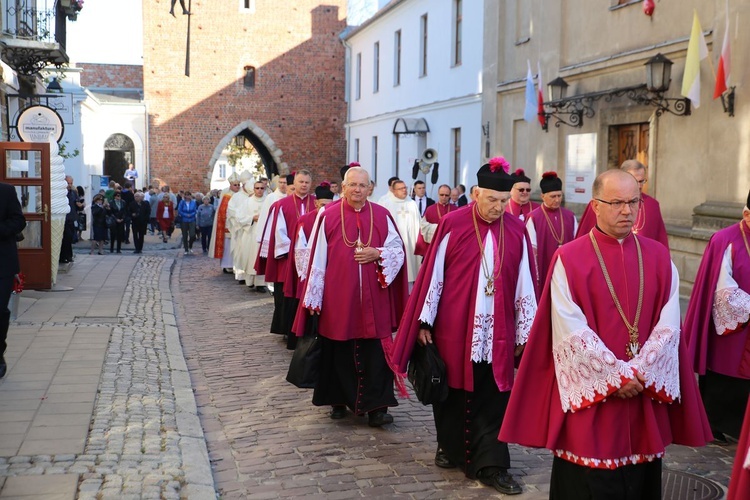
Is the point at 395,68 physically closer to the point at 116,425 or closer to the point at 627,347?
the point at 116,425

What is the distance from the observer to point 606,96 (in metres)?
16.5

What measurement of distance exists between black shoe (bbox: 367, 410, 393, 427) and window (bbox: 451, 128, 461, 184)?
62.2ft

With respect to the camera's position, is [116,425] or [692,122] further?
[692,122]

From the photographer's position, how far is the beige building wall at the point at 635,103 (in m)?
12.9

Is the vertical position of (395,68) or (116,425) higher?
(395,68)

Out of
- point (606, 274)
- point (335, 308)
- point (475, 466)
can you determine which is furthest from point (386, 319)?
point (606, 274)

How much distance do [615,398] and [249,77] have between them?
37487 millimetres

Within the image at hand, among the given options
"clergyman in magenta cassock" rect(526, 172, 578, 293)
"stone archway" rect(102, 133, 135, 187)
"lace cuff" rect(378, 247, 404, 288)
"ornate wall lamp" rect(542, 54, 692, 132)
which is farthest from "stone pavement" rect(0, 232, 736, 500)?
"stone archway" rect(102, 133, 135, 187)

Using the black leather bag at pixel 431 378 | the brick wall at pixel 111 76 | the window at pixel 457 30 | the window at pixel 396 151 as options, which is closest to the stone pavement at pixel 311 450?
the black leather bag at pixel 431 378

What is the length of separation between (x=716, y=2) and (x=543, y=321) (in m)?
10.4

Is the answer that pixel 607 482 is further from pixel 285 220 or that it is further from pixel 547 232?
pixel 285 220

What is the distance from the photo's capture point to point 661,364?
13.4ft

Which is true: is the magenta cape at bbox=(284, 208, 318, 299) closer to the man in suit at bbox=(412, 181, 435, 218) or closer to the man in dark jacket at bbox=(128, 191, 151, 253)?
the man in suit at bbox=(412, 181, 435, 218)

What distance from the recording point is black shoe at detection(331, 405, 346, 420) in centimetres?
735
